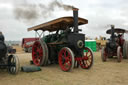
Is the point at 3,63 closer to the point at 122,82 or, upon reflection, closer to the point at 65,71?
the point at 65,71

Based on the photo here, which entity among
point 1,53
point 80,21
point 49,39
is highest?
point 80,21

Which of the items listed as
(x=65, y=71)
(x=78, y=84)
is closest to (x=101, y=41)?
(x=65, y=71)

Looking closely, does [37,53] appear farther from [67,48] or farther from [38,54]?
[67,48]

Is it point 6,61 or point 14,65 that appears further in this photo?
point 6,61

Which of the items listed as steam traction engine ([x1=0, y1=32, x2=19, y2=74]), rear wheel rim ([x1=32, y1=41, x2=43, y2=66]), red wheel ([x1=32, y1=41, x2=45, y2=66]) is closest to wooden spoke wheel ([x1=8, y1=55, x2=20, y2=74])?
steam traction engine ([x1=0, y1=32, x2=19, y2=74])

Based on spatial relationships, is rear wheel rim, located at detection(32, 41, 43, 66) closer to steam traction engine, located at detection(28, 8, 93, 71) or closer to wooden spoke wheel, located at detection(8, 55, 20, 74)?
steam traction engine, located at detection(28, 8, 93, 71)

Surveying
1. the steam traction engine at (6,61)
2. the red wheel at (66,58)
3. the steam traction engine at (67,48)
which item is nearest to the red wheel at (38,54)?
the steam traction engine at (67,48)

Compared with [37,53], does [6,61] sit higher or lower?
lower

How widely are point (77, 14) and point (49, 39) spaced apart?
222 centimetres

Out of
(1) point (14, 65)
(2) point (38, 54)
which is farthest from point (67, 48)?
(2) point (38, 54)

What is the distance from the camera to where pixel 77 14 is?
17.8ft

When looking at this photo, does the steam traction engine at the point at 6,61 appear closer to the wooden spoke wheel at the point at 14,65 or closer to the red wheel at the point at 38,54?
the wooden spoke wheel at the point at 14,65

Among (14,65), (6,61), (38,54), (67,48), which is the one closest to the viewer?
(14,65)

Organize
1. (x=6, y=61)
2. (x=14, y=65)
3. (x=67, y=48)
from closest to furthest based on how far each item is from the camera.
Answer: (x=14, y=65)
(x=6, y=61)
(x=67, y=48)
